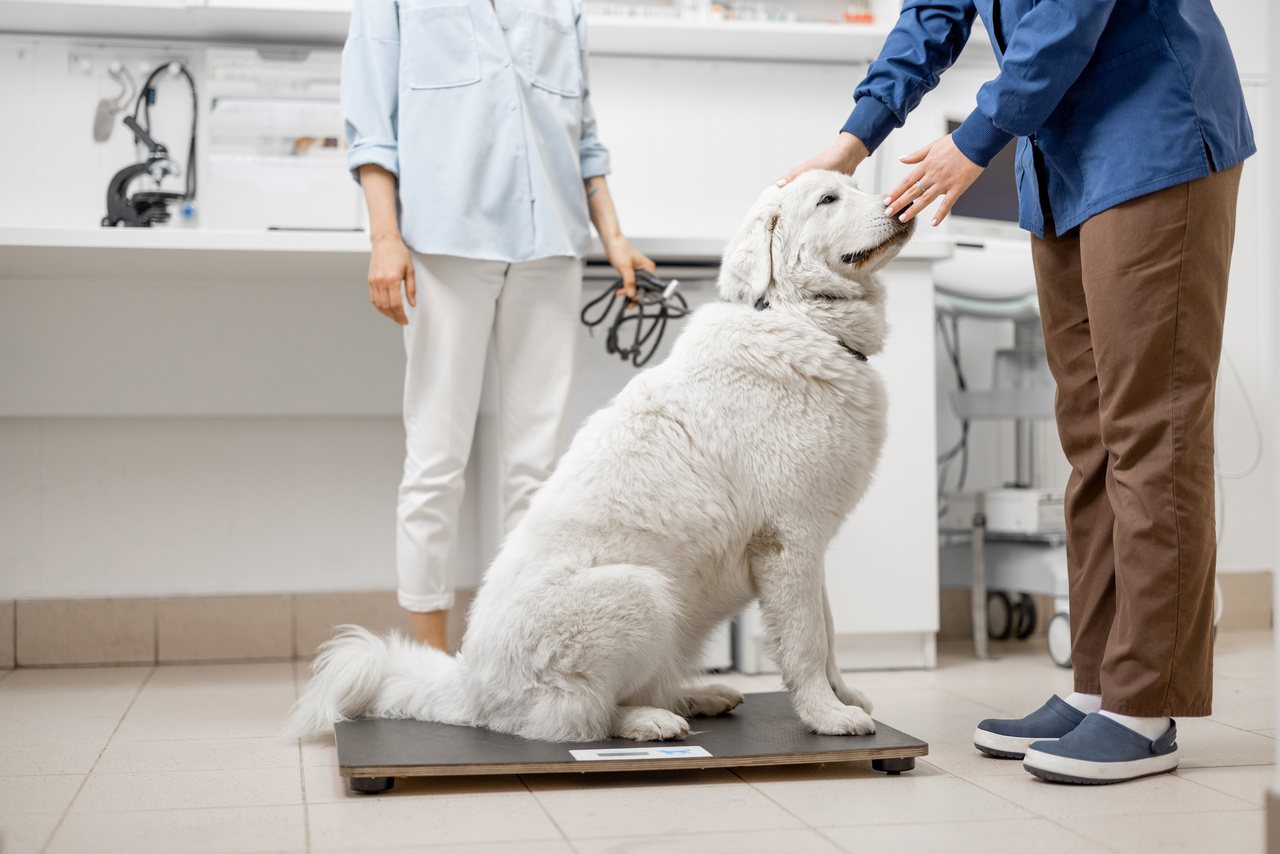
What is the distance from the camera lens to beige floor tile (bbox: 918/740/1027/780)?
1.71 metres

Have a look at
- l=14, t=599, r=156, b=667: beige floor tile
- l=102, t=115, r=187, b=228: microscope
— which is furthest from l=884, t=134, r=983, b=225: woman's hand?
l=14, t=599, r=156, b=667: beige floor tile

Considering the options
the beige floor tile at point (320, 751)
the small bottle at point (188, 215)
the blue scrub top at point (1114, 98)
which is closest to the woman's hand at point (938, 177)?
the blue scrub top at point (1114, 98)

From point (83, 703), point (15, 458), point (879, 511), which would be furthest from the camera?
point (15, 458)

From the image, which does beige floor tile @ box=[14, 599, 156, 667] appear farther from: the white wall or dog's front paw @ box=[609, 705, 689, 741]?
dog's front paw @ box=[609, 705, 689, 741]

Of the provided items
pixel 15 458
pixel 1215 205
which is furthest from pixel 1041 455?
pixel 15 458

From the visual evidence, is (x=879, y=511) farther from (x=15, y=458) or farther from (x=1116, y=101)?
(x=15, y=458)

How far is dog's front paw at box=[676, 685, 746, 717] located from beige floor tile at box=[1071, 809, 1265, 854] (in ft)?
2.28

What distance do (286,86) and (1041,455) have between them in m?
2.61

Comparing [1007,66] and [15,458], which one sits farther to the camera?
[15,458]

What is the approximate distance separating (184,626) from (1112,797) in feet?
7.89

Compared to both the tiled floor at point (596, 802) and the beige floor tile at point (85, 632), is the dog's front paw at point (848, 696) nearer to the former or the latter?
the tiled floor at point (596, 802)

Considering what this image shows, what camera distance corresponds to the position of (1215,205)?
1.58 meters

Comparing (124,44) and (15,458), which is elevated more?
(124,44)

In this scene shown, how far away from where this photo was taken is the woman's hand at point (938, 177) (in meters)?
1.68
